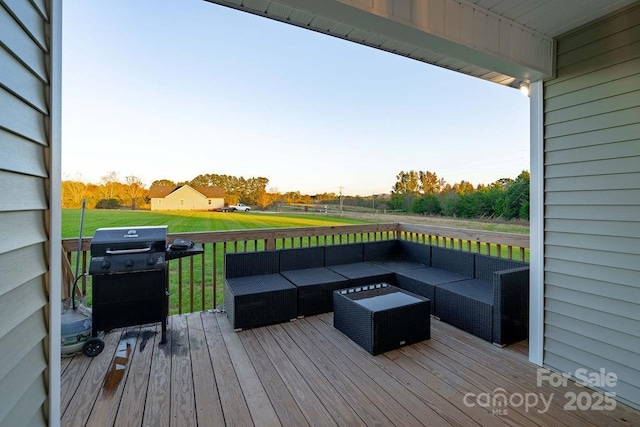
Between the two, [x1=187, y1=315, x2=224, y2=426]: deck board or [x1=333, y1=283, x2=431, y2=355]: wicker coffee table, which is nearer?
[x1=187, y1=315, x2=224, y2=426]: deck board

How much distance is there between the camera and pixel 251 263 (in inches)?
144

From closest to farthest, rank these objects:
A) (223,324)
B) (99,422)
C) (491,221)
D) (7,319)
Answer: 1. (7,319)
2. (99,422)
3. (223,324)
4. (491,221)

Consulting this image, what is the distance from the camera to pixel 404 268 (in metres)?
4.04

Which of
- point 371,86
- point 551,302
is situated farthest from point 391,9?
point 371,86

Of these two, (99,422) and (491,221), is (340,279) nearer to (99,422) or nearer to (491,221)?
(491,221)

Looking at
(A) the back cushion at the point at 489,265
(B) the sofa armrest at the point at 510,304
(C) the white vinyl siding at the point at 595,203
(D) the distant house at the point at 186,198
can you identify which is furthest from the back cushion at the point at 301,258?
(C) the white vinyl siding at the point at 595,203

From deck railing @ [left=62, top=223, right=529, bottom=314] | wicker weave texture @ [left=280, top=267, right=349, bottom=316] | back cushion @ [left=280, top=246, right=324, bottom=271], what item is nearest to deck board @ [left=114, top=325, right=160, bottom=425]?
deck railing @ [left=62, top=223, right=529, bottom=314]

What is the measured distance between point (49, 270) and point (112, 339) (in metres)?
2.33

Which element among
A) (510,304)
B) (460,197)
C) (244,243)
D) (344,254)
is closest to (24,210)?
(244,243)

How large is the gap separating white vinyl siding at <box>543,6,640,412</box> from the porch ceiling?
20cm

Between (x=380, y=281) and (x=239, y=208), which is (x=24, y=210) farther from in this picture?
(x=239, y=208)

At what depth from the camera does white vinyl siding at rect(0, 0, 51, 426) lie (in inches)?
32.0

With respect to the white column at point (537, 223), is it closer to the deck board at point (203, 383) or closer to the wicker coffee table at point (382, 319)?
the wicker coffee table at point (382, 319)

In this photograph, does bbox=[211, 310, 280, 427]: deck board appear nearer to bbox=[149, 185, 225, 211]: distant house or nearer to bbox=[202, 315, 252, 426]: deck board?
Answer: bbox=[202, 315, 252, 426]: deck board
